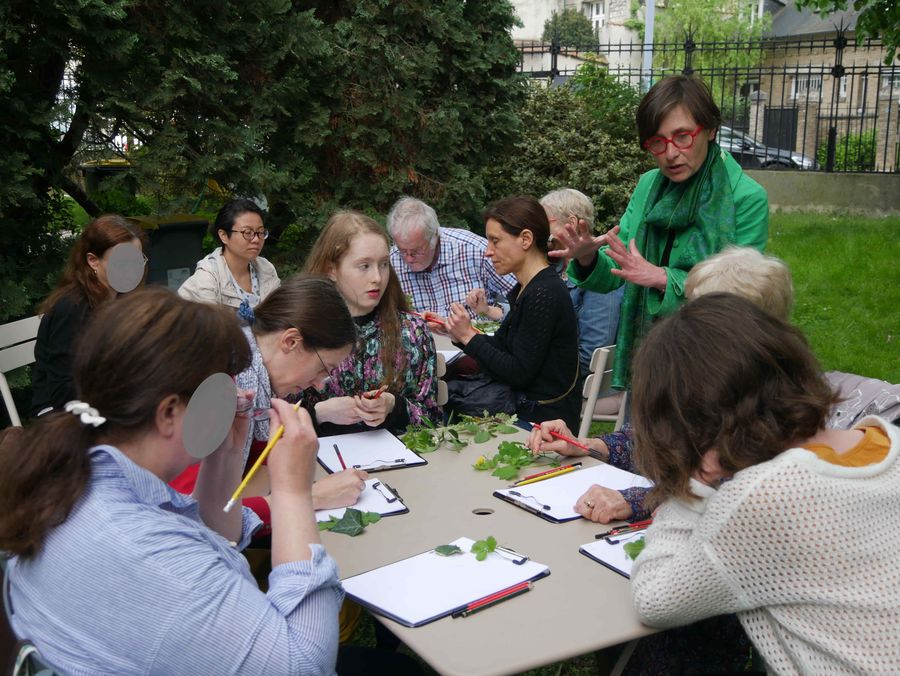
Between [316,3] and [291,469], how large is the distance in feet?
20.8

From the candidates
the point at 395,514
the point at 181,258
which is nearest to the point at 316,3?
the point at 181,258

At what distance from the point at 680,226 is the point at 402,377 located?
1.22 m

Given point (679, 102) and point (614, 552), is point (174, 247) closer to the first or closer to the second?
point (679, 102)

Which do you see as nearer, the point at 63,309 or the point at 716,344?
the point at 716,344

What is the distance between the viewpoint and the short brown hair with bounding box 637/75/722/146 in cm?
308

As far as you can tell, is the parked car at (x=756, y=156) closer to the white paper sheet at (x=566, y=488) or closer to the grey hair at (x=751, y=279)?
the grey hair at (x=751, y=279)

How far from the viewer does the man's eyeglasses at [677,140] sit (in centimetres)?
311

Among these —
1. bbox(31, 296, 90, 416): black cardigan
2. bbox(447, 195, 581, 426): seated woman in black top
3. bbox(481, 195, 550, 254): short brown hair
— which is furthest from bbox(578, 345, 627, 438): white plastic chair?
bbox(31, 296, 90, 416): black cardigan

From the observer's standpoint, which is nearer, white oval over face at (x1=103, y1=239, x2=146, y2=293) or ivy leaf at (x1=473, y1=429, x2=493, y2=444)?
ivy leaf at (x1=473, y1=429, x2=493, y2=444)

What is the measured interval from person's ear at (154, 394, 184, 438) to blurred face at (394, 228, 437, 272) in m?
3.50

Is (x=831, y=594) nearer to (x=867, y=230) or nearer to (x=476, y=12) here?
(x=476, y=12)

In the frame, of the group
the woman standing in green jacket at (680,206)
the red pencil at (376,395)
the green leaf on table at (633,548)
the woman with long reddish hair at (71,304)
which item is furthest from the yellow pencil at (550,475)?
the woman with long reddish hair at (71,304)

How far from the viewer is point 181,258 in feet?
21.0

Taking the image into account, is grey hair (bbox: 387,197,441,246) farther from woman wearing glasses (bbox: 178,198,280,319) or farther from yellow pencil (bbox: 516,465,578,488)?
yellow pencil (bbox: 516,465,578,488)
